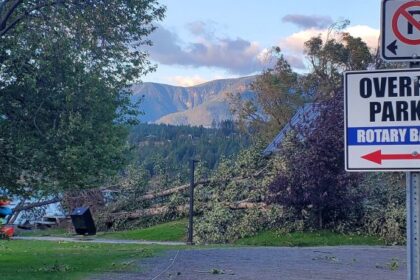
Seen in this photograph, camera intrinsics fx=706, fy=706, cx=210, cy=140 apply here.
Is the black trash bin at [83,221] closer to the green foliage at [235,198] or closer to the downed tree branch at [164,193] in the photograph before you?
the downed tree branch at [164,193]

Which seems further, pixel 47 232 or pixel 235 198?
pixel 47 232

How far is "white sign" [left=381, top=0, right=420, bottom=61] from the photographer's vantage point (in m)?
3.48

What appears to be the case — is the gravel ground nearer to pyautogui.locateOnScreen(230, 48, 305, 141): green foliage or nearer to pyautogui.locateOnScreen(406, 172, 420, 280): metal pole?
pyautogui.locateOnScreen(406, 172, 420, 280): metal pole

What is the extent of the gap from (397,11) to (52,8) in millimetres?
12307

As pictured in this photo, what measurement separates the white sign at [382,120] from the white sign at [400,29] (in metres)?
0.10

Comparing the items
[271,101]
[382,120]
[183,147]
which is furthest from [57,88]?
[183,147]

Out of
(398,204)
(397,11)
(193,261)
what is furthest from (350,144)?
(398,204)

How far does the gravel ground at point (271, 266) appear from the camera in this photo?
13906 mm

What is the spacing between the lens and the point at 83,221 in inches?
1431

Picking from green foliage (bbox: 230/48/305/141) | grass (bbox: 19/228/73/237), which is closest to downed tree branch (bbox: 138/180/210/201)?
grass (bbox: 19/228/73/237)

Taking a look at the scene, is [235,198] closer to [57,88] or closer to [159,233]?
[159,233]

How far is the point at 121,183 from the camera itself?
132ft

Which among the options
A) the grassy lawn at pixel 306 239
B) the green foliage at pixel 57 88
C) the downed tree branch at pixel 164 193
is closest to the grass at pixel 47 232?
the downed tree branch at pixel 164 193

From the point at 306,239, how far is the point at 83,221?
45.4ft
